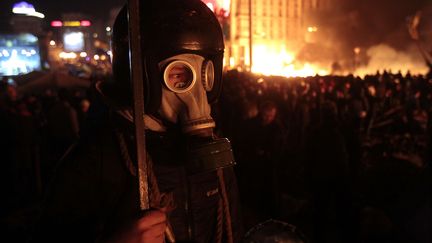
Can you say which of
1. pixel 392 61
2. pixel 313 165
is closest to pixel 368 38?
pixel 392 61

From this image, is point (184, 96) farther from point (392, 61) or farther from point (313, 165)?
point (392, 61)

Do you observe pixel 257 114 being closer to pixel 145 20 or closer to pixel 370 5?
pixel 145 20

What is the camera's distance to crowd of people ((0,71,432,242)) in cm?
466

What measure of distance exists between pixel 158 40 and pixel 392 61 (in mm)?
36211

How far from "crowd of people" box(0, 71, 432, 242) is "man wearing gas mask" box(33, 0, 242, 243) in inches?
30.3

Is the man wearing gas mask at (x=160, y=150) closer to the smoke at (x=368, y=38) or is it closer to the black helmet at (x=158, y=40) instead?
the black helmet at (x=158, y=40)

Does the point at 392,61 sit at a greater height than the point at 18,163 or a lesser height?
greater

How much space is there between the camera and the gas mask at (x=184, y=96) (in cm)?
162

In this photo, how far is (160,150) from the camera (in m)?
1.60

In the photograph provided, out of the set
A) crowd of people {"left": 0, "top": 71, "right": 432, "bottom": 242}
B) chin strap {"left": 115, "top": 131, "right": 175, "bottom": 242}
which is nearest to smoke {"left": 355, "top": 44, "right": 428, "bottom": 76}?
crowd of people {"left": 0, "top": 71, "right": 432, "bottom": 242}

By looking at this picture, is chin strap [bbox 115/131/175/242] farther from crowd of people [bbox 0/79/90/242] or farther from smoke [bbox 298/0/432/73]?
smoke [bbox 298/0/432/73]

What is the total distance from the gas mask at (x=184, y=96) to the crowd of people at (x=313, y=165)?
0.73m

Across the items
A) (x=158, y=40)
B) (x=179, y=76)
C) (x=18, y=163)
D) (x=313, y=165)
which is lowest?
(x=18, y=163)

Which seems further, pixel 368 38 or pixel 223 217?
pixel 368 38
